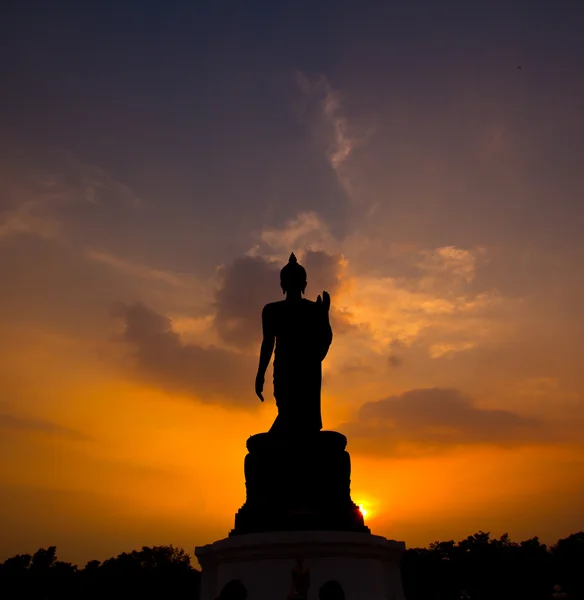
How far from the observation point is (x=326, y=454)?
1077 cm

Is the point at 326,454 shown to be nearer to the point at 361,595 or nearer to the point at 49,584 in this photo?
the point at 361,595

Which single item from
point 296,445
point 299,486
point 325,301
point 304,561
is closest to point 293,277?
point 325,301

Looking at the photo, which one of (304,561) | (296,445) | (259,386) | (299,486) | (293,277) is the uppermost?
(293,277)

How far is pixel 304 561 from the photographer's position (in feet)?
29.7

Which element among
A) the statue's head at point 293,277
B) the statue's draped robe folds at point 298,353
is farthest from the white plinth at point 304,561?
the statue's head at point 293,277

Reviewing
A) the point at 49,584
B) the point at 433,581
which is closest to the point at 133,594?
the point at 49,584

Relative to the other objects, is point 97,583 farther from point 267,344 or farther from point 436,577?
point 267,344

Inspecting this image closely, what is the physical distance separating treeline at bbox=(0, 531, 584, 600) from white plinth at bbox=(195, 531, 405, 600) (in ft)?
91.3

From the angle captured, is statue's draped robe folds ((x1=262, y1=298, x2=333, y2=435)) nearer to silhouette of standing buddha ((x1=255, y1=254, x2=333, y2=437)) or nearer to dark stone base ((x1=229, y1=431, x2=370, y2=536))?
silhouette of standing buddha ((x1=255, y1=254, x2=333, y2=437))

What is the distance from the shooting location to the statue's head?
12.8 m

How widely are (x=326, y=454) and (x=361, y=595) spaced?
7.82ft

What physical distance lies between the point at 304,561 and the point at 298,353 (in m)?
4.25

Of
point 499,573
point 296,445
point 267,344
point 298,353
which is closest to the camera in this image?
point 296,445

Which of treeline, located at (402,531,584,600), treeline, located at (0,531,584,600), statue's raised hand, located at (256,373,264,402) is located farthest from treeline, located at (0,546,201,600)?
statue's raised hand, located at (256,373,264,402)
